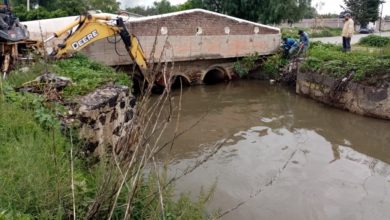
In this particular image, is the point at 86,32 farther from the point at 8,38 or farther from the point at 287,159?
the point at 287,159

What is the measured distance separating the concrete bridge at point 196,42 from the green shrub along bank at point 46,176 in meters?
6.85

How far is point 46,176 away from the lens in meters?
3.41

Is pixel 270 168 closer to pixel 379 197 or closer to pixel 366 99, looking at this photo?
pixel 379 197

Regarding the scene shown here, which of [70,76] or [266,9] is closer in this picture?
[70,76]

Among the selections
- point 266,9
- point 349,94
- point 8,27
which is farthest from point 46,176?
point 266,9

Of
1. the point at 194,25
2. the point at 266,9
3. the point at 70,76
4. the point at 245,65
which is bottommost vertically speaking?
the point at 245,65

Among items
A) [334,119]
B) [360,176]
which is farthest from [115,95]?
[334,119]

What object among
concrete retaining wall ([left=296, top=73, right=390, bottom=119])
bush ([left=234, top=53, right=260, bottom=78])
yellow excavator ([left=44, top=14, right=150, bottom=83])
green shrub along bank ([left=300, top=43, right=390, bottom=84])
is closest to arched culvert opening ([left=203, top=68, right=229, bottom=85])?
bush ([left=234, top=53, right=260, bottom=78])

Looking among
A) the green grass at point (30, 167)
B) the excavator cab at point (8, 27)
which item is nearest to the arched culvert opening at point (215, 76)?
the excavator cab at point (8, 27)

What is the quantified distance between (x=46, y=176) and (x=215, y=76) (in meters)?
13.2

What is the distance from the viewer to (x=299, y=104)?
40.3 feet

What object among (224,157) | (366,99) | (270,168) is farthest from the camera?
(366,99)

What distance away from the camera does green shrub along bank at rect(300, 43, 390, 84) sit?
1053cm

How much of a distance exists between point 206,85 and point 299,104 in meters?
4.24
